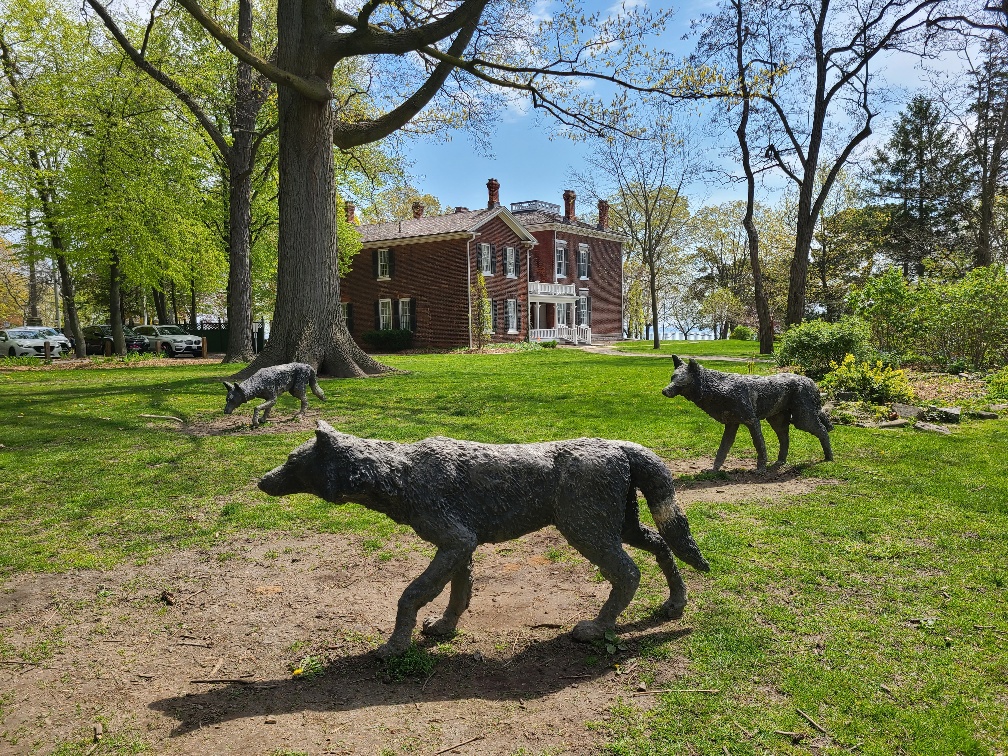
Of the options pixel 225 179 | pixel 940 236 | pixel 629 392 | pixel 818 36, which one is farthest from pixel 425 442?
pixel 940 236

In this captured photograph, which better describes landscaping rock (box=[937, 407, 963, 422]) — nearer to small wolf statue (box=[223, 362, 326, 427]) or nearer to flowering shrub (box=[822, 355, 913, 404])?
flowering shrub (box=[822, 355, 913, 404])

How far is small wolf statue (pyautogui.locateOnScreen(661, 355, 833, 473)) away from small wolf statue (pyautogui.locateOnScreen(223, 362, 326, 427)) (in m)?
6.29

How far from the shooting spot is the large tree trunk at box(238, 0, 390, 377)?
13.8 meters

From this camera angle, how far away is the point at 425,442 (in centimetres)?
347

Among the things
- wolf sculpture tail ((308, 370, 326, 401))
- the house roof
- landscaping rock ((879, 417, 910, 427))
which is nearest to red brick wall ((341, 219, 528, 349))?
the house roof

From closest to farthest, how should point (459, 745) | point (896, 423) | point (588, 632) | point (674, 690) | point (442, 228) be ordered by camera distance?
point (459, 745) < point (674, 690) < point (588, 632) < point (896, 423) < point (442, 228)

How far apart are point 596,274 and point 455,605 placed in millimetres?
43928

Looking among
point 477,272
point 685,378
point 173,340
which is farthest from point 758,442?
point 173,340

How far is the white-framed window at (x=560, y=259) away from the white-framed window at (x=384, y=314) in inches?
485

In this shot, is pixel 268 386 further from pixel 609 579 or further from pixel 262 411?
pixel 609 579

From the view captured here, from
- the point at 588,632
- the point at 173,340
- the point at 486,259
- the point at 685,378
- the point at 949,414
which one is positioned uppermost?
the point at 486,259

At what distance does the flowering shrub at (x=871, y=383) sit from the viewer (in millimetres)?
10367

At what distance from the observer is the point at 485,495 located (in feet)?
11.1

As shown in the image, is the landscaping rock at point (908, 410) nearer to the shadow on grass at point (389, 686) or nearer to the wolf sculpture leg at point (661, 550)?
the wolf sculpture leg at point (661, 550)
